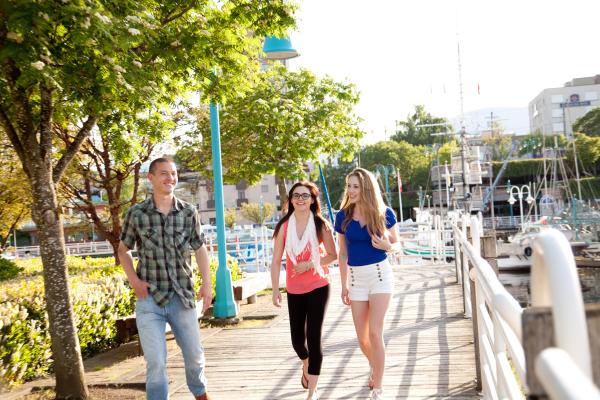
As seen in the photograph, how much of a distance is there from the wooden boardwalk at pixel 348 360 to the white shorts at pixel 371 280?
1063 mm

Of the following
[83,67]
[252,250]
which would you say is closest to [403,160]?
[252,250]

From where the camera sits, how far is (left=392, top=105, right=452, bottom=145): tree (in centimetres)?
10500

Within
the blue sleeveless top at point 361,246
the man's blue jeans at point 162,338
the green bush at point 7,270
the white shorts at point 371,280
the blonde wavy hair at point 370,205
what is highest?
the blonde wavy hair at point 370,205

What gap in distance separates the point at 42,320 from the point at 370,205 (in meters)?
4.57

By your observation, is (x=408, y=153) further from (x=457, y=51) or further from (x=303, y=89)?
(x=303, y=89)

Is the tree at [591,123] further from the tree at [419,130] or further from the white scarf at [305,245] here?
the white scarf at [305,245]

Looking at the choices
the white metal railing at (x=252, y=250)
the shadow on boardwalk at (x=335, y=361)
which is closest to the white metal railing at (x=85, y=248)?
the white metal railing at (x=252, y=250)

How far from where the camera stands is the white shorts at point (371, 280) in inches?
227

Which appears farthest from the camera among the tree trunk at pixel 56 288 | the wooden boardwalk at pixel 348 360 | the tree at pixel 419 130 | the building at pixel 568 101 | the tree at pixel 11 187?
the building at pixel 568 101

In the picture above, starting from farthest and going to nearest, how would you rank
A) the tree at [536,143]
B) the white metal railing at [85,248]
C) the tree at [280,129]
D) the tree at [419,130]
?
the tree at [419,130]
the tree at [536,143]
the white metal railing at [85,248]
the tree at [280,129]

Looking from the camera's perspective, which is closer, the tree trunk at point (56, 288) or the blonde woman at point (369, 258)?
the blonde woman at point (369, 258)

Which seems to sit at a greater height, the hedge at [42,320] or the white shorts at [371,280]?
the white shorts at [371,280]

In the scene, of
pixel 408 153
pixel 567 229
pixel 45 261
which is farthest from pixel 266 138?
pixel 408 153

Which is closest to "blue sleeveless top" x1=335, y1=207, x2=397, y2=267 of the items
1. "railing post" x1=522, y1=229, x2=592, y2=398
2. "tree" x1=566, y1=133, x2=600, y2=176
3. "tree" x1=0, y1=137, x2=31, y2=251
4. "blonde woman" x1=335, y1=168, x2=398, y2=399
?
"blonde woman" x1=335, y1=168, x2=398, y2=399
